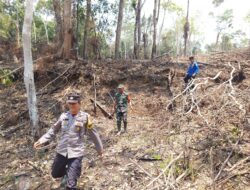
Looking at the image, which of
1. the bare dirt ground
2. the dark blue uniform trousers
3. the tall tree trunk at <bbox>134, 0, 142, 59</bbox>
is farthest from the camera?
the tall tree trunk at <bbox>134, 0, 142, 59</bbox>

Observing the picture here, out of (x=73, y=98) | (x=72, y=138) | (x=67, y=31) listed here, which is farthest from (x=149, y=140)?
(x=67, y=31)

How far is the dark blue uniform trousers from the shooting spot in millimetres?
3936

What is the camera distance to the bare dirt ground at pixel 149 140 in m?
4.64

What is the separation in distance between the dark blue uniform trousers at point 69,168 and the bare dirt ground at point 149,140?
762 millimetres

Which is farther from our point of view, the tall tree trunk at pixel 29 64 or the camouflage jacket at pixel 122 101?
the camouflage jacket at pixel 122 101

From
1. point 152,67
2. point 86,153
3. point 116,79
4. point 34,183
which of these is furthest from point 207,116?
point 152,67

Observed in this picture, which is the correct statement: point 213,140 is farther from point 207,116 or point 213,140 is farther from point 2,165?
point 2,165

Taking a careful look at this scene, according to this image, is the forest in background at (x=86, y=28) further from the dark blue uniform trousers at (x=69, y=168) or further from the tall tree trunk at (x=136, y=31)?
the dark blue uniform trousers at (x=69, y=168)

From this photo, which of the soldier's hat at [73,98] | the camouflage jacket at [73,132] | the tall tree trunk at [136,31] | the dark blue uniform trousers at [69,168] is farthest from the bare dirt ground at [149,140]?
the tall tree trunk at [136,31]

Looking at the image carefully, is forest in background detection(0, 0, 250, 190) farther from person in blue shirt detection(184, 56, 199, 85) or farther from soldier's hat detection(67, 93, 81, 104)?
soldier's hat detection(67, 93, 81, 104)

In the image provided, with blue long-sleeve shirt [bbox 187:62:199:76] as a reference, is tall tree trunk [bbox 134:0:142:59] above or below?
above

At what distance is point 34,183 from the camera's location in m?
5.04

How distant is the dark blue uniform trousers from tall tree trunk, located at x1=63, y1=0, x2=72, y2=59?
745 centimetres

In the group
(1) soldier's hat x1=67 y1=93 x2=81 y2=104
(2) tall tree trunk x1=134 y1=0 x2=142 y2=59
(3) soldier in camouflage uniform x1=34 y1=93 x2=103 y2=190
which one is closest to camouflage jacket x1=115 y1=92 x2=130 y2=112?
(3) soldier in camouflage uniform x1=34 y1=93 x2=103 y2=190
